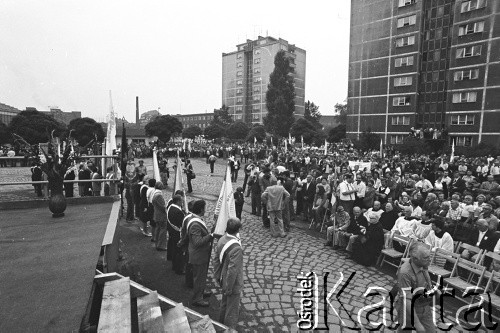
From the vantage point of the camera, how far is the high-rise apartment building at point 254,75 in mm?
92000

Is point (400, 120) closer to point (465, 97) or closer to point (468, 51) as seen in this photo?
point (465, 97)

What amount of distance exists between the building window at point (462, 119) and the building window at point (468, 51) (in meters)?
7.27

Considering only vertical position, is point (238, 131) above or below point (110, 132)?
above

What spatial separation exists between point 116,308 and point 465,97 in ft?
155

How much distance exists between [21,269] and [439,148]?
45.0 metres

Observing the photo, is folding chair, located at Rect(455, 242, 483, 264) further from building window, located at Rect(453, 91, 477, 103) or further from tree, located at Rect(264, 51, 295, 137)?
tree, located at Rect(264, 51, 295, 137)

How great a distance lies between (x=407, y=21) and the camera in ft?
147

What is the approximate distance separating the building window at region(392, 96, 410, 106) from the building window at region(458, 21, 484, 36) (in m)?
9.53

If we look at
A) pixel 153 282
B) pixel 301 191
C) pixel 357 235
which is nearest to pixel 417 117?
pixel 301 191

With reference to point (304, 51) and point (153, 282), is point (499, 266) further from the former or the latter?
point (304, 51)

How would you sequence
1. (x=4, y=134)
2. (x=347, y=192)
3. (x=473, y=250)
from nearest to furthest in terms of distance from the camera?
(x=473, y=250)
(x=347, y=192)
(x=4, y=134)

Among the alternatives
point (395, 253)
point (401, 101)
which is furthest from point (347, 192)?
point (401, 101)

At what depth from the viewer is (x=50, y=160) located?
7.14 metres

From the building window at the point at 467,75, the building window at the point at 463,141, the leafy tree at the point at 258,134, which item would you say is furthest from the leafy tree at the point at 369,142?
the leafy tree at the point at 258,134
